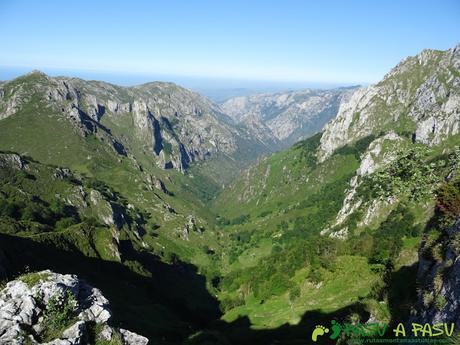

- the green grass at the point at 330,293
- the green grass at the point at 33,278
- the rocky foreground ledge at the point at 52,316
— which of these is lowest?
the green grass at the point at 330,293

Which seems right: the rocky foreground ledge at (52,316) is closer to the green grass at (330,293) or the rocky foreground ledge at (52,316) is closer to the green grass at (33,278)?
the green grass at (33,278)

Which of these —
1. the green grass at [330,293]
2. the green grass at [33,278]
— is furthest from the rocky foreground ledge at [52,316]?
the green grass at [330,293]

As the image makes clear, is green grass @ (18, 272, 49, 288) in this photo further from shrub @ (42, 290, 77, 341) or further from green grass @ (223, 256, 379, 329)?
green grass @ (223, 256, 379, 329)

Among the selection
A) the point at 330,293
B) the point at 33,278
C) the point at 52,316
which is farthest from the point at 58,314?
the point at 330,293

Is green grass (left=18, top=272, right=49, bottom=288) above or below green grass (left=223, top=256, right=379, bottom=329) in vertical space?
above

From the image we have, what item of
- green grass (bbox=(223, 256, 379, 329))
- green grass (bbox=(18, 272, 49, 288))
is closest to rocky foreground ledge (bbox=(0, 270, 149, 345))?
green grass (bbox=(18, 272, 49, 288))

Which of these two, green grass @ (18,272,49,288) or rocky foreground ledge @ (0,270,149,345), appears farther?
green grass @ (18,272,49,288)

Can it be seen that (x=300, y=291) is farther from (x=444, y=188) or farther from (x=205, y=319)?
(x=444, y=188)

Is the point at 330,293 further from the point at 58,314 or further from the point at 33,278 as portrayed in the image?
the point at 33,278
